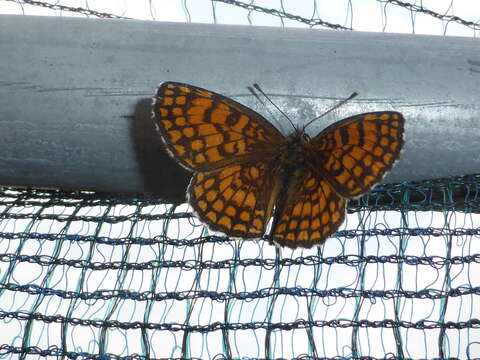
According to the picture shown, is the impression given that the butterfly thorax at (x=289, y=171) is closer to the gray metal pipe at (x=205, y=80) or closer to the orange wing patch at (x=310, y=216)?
the orange wing patch at (x=310, y=216)

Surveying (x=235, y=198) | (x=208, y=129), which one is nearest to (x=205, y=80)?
(x=208, y=129)

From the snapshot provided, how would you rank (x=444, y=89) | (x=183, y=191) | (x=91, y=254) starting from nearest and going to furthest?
(x=444, y=89)
(x=183, y=191)
(x=91, y=254)

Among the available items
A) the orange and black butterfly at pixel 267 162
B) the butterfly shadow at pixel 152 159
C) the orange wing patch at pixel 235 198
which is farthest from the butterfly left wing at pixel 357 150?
the butterfly shadow at pixel 152 159

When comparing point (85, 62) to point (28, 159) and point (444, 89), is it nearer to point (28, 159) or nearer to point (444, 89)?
point (28, 159)

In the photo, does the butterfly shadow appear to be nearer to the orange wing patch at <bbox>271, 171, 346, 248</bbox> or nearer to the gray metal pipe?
the gray metal pipe

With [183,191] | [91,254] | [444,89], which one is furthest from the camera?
[91,254]

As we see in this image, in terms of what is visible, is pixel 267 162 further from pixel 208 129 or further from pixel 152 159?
pixel 152 159

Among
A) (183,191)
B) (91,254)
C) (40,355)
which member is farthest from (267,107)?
(40,355)
